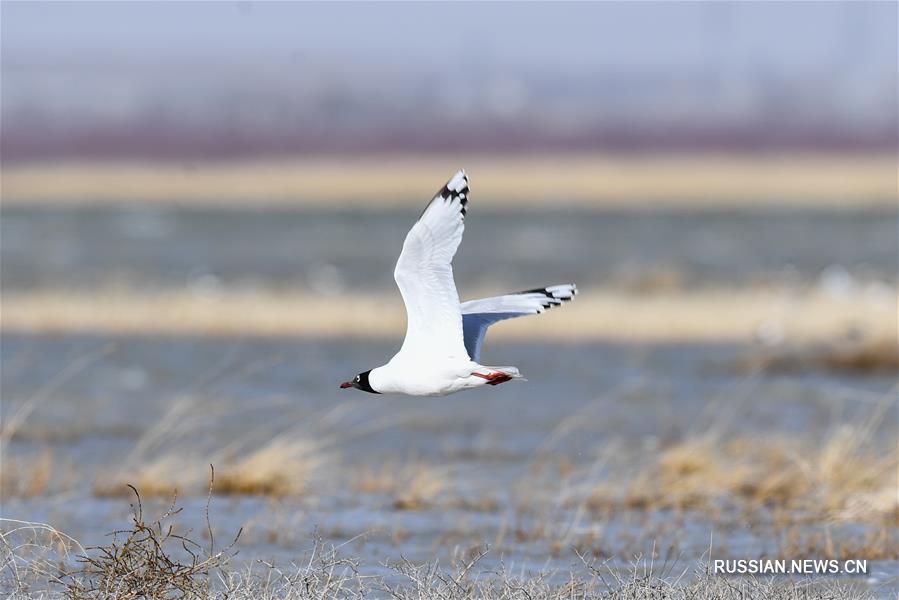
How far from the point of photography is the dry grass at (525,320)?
2033cm

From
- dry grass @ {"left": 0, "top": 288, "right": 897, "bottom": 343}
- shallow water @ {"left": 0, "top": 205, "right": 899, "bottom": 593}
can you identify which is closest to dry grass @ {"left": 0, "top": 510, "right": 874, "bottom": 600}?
shallow water @ {"left": 0, "top": 205, "right": 899, "bottom": 593}

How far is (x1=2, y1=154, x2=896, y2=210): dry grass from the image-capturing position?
5575 cm

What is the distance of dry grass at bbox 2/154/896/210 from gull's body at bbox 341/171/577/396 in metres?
44.0

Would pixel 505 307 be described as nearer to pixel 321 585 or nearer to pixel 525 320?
pixel 321 585

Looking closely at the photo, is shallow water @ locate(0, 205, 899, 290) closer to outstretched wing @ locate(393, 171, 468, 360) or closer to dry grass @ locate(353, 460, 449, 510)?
dry grass @ locate(353, 460, 449, 510)

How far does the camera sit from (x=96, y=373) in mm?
18312

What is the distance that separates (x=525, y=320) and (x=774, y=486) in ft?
30.3

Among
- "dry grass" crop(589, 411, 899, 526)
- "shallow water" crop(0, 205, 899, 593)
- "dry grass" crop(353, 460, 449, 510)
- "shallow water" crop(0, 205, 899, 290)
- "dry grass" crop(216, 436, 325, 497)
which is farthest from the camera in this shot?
"shallow water" crop(0, 205, 899, 290)

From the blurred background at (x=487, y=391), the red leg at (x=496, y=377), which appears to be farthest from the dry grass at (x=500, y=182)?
the red leg at (x=496, y=377)

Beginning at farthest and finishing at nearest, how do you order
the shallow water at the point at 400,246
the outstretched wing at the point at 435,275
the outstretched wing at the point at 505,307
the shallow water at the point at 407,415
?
the shallow water at the point at 400,246 → the shallow water at the point at 407,415 → the outstretched wing at the point at 505,307 → the outstretched wing at the point at 435,275

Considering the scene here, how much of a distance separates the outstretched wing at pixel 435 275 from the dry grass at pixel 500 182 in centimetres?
4405

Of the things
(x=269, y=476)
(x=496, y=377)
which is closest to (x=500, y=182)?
(x=269, y=476)

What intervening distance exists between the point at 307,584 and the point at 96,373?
10.5 meters

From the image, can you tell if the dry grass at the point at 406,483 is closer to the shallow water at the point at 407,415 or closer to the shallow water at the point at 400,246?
the shallow water at the point at 407,415
